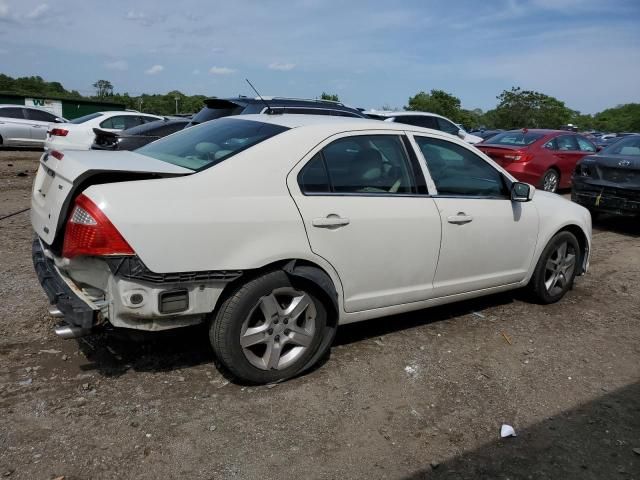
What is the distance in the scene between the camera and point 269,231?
3248mm

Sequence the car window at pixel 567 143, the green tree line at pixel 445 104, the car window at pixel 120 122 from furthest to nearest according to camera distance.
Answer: the green tree line at pixel 445 104, the car window at pixel 120 122, the car window at pixel 567 143

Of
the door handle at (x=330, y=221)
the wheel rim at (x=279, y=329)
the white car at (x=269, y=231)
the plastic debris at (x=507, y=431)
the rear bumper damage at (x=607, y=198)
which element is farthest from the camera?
the rear bumper damage at (x=607, y=198)

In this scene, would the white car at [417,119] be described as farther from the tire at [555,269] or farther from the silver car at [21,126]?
the silver car at [21,126]

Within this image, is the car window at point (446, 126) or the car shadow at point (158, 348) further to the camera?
the car window at point (446, 126)

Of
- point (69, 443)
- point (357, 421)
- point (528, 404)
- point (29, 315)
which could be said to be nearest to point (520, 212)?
point (528, 404)

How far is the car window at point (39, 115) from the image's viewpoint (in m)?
17.3

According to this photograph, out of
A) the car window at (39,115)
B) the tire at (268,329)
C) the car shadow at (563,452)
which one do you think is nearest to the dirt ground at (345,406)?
the car shadow at (563,452)

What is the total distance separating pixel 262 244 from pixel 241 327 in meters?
0.49

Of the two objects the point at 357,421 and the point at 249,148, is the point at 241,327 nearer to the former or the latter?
the point at 357,421

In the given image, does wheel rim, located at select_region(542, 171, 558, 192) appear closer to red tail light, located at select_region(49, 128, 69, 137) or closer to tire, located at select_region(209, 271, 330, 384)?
tire, located at select_region(209, 271, 330, 384)

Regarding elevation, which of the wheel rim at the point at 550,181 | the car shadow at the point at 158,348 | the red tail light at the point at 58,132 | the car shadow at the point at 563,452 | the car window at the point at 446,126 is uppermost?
the car window at the point at 446,126

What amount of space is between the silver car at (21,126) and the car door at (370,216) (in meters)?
16.0

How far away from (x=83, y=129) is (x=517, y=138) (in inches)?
381

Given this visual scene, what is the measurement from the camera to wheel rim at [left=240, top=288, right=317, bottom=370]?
130 inches
